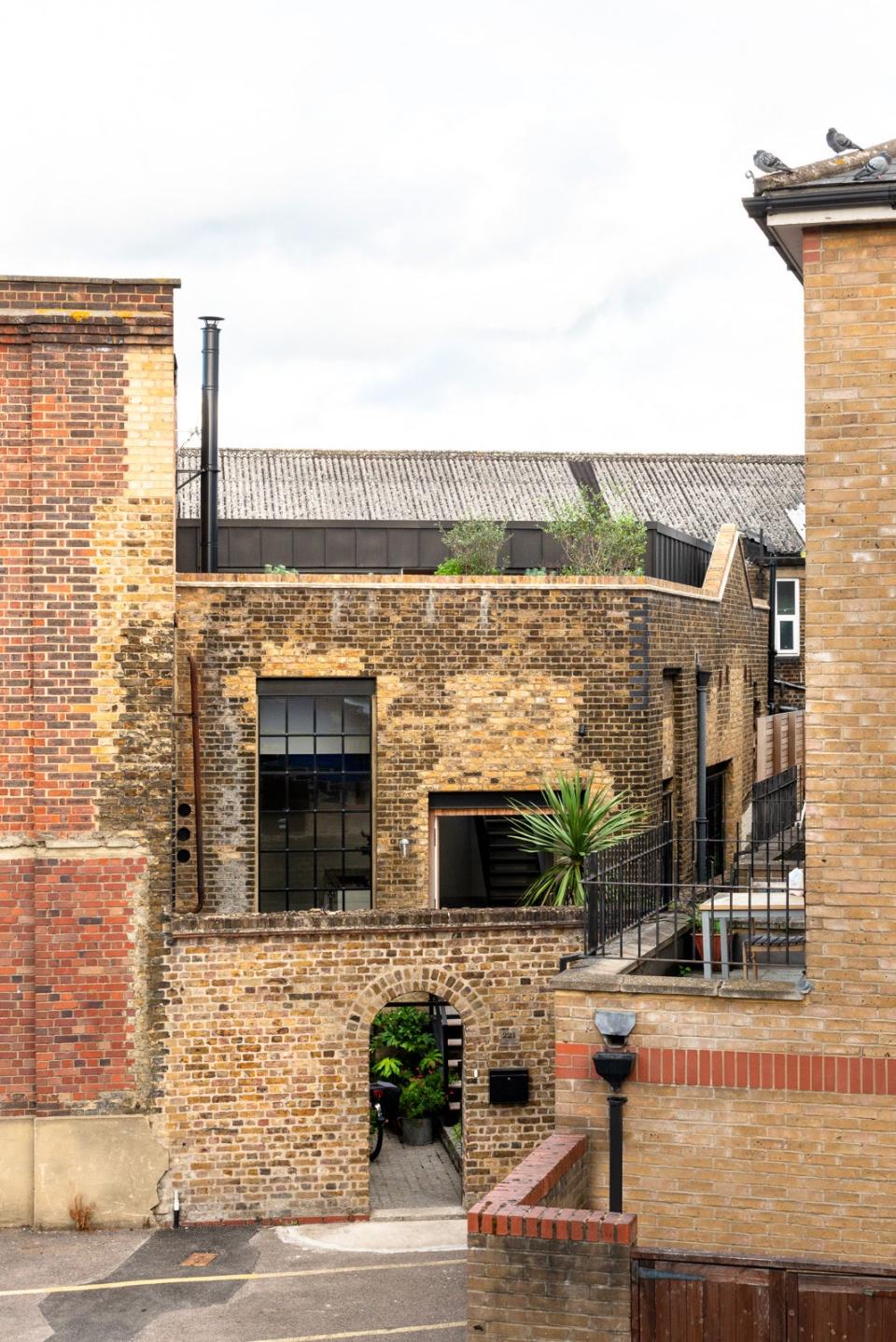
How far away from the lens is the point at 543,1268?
9.23 m

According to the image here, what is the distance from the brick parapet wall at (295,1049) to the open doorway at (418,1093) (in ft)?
4.19

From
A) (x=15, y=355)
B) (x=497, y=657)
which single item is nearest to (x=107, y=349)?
Result: (x=15, y=355)

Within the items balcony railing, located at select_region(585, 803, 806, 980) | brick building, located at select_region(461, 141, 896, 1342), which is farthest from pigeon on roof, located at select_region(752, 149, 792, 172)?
balcony railing, located at select_region(585, 803, 806, 980)

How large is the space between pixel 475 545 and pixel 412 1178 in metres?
8.61

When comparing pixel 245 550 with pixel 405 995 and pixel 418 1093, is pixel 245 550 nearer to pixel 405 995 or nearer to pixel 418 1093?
pixel 418 1093

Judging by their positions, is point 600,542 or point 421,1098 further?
point 600,542

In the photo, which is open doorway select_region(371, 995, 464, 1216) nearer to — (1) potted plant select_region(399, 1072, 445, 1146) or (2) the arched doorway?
(1) potted plant select_region(399, 1072, 445, 1146)

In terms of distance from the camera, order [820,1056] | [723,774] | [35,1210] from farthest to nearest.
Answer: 1. [723,774]
2. [35,1210]
3. [820,1056]

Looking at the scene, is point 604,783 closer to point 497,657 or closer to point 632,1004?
point 497,657

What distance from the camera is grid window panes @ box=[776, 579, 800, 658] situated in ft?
120

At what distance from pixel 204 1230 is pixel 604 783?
678cm

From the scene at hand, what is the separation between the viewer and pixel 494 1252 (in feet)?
30.5

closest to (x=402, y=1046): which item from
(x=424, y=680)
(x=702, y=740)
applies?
(x=424, y=680)

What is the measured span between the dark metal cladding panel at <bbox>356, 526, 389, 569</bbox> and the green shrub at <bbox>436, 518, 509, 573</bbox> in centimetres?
91
